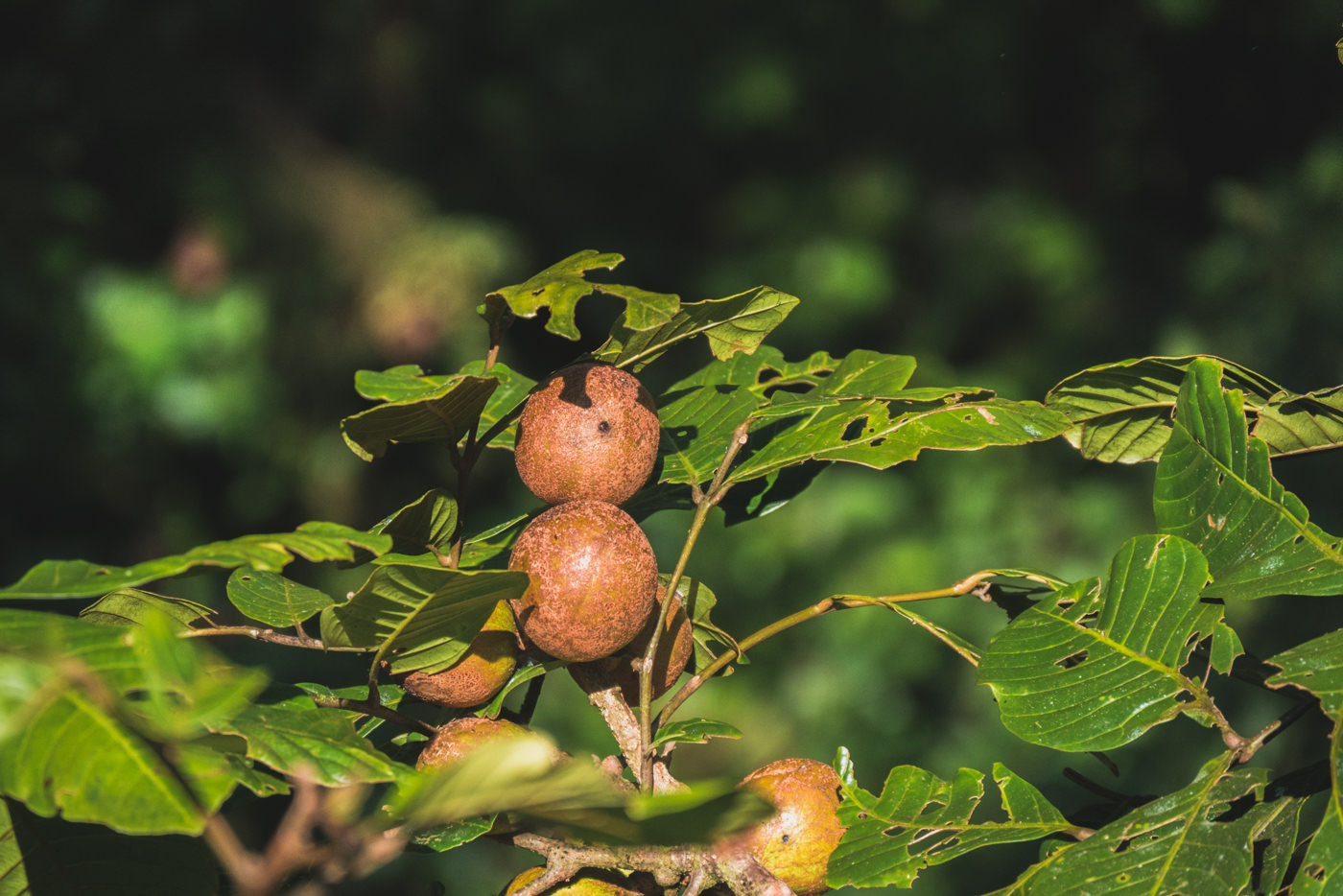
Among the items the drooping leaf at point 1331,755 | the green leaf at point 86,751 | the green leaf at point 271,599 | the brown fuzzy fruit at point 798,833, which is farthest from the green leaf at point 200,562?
the drooping leaf at point 1331,755

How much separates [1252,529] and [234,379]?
8.35ft

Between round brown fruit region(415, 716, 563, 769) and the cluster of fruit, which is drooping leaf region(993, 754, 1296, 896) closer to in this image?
the cluster of fruit

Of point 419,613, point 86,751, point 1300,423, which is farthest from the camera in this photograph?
point 1300,423

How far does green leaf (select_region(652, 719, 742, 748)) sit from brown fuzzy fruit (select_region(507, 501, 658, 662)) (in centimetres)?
5

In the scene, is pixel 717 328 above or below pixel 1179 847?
above

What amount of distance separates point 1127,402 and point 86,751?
1.71ft

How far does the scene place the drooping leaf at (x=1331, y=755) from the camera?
13.6 inches

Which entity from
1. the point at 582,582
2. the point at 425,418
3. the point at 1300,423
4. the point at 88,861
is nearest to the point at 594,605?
the point at 582,582

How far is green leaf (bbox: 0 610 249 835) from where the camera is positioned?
11.7 inches

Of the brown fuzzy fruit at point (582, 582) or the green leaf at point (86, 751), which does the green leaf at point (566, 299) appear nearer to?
the brown fuzzy fruit at point (582, 582)

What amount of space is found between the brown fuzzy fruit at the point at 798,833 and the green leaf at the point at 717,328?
0.75 ft

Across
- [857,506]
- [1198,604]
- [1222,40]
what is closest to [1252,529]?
[1198,604]

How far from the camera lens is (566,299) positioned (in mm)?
475

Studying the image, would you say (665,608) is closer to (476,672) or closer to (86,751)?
(476,672)
